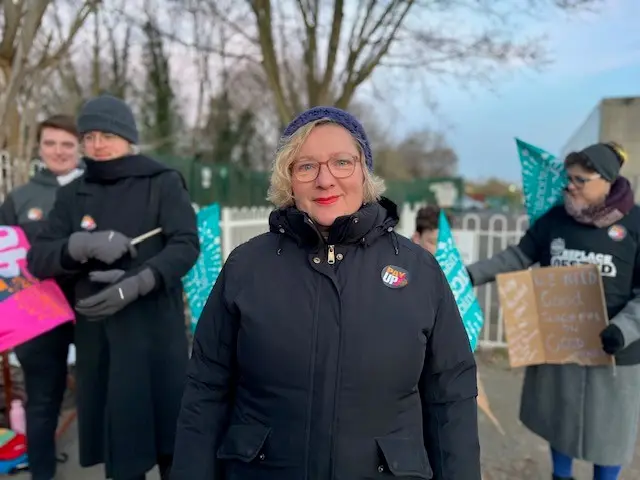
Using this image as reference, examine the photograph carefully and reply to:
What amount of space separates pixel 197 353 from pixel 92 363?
46.1 inches

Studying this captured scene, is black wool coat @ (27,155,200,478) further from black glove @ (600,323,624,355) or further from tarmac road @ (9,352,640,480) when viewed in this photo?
black glove @ (600,323,624,355)

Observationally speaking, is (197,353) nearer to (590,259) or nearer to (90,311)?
(90,311)

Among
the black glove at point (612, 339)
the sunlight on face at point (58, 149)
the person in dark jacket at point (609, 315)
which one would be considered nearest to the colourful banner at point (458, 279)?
the person in dark jacket at point (609, 315)

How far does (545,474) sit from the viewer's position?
3.49 meters

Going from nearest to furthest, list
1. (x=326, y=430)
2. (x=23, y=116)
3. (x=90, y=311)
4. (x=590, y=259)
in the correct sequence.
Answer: (x=326, y=430), (x=90, y=311), (x=590, y=259), (x=23, y=116)

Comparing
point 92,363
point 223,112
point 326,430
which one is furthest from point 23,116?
point 223,112

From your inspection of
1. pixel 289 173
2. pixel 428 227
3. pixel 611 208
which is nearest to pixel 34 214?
pixel 289 173

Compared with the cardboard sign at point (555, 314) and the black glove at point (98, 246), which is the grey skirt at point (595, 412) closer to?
the cardboard sign at point (555, 314)

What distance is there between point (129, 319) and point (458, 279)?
1.71 meters

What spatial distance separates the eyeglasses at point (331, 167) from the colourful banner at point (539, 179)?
1999 millimetres

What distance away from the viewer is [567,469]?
309 cm

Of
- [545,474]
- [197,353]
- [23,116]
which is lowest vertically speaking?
[545,474]

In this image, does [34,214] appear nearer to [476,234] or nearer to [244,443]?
[244,443]

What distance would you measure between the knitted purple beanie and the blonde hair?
12 mm
